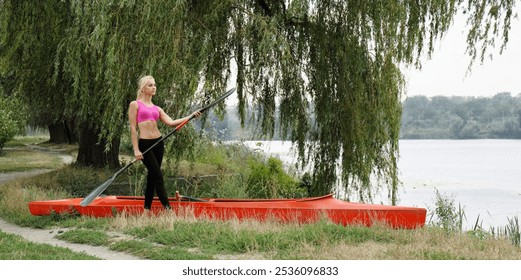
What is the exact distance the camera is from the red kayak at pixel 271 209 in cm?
644

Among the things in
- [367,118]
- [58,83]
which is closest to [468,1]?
[367,118]

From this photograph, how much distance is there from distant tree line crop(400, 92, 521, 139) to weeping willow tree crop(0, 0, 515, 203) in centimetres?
2098

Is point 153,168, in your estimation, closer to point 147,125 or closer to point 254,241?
point 147,125

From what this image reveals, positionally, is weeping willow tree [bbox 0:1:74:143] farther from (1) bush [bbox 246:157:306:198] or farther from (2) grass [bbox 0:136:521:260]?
(2) grass [bbox 0:136:521:260]

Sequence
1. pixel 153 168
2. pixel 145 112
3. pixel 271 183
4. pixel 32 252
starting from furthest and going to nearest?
pixel 271 183, pixel 153 168, pixel 145 112, pixel 32 252

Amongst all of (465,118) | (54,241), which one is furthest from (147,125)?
(465,118)

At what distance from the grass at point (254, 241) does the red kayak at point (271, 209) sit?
0.80ft

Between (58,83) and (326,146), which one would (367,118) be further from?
(58,83)

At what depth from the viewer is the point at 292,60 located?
30.3 ft

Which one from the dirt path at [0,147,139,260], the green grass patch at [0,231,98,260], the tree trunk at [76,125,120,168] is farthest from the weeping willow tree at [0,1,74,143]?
the green grass patch at [0,231,98,260]

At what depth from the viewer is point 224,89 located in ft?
29.4

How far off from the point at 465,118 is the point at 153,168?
28498 mm

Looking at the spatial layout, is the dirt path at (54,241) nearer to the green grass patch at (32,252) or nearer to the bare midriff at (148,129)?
the green grass patch at (32,252)

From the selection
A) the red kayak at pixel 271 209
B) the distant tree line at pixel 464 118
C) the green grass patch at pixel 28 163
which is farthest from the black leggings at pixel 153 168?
the distant tree line at pixel 464 118
